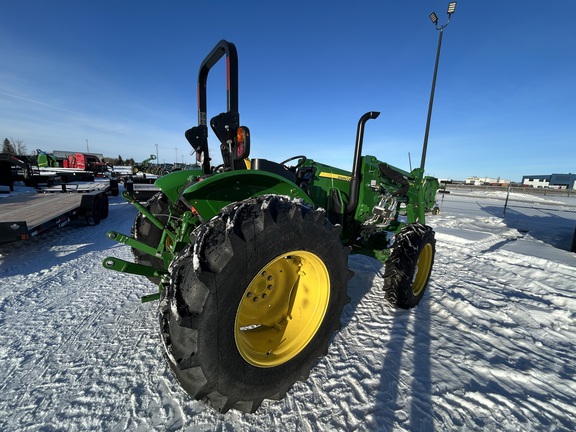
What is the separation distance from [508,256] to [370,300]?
3.93m

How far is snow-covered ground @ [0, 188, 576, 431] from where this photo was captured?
5.38 feet

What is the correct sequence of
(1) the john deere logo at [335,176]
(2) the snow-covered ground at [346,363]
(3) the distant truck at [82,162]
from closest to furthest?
(2) the snow-covered ground at [346,363], (1) the john deere logo at [335,176], (3) the distant truck at [82,162]

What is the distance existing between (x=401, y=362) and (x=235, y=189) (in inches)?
76.7

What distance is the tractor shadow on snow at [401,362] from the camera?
1685mm

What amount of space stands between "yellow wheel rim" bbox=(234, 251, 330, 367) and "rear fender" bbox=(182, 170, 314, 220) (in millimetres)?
551

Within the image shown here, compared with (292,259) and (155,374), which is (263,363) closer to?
(292,259)

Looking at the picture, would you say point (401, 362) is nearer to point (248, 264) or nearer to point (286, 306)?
point (286, 306)

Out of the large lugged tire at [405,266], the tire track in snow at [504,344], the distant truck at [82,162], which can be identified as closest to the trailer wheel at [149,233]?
the large lugged tire at [405,266]

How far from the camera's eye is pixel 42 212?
16.6 feet

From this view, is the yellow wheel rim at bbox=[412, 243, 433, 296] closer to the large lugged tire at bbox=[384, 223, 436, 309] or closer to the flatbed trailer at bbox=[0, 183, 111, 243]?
the large lugged tire at bbox=[384, 223, 436, 309]

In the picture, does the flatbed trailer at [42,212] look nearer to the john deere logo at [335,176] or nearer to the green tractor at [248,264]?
the green tractor at [248,264]

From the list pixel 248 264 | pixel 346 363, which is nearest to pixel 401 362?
pixel 346 363

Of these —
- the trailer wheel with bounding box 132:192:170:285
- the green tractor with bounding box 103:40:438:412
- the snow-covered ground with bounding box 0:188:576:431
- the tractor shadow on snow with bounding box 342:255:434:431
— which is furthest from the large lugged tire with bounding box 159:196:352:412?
the trailer wheel with bounding box 132:192:170:285

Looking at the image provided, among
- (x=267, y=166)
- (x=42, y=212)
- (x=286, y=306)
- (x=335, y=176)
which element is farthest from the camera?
(x=42, y=212)
